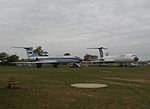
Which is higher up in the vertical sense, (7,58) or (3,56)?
(3,56)

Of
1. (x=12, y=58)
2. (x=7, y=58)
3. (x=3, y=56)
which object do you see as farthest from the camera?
(x=12, y=58)

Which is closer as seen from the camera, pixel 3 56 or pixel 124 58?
pixel 124 58

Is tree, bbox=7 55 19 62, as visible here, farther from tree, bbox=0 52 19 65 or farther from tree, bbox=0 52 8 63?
tree, bbox=0 52 8 63

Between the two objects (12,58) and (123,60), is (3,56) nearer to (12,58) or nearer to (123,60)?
(12,58)

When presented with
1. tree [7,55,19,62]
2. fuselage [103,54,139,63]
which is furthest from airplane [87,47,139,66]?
tree [7,55,19,62]

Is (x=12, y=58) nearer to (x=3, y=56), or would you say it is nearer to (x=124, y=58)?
(x=3, y=56)

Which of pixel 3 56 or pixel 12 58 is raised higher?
pixel 3 56

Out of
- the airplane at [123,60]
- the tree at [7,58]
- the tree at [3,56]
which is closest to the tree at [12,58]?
→ the tree at [7,58]

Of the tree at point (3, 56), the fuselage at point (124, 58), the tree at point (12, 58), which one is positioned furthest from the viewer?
the tree at point (12, 58)

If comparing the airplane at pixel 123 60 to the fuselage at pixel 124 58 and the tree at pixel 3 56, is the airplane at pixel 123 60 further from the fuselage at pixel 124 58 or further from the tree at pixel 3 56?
the tree at pixel 3 56

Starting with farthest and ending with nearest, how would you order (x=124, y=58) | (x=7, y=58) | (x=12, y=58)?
1. (x=12, y=58)
2. (x=7, y=58)
3. (x=124, y=58)

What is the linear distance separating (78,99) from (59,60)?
7171cm

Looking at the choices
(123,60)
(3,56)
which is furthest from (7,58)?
(123,60)

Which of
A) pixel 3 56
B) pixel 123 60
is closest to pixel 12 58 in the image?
pixel 3 56
